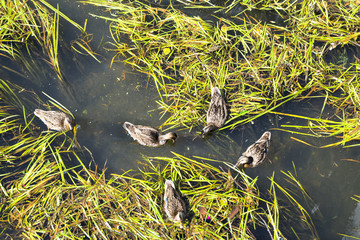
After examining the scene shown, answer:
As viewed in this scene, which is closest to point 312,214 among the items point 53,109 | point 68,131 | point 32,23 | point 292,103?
point 292,103

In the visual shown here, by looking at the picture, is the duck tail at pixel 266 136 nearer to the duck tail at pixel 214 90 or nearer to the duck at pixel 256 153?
the duck at pixel 256 153

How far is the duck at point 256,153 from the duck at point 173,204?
0.94 m

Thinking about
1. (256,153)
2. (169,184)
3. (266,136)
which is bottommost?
(169,184)

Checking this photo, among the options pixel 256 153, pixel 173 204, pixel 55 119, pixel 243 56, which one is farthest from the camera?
pixel 243 56

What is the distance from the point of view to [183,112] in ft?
15.0

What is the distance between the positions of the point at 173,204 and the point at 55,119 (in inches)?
79.2

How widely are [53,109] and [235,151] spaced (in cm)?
277

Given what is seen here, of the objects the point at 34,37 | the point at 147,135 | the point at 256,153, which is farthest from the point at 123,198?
the point at 34,37

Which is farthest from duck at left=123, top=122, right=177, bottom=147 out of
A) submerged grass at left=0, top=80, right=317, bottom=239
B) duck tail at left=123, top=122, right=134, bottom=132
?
submerged grass at left=0, top=80, right=317, bottom=239

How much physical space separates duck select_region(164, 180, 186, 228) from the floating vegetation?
932 millimetres

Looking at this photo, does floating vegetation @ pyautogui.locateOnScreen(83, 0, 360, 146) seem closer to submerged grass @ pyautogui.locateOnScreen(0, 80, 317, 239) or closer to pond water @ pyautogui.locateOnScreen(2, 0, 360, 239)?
pond water @ pyautogui.locateOnScreen(2, 0, 360, 239)

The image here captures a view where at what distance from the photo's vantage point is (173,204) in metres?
4.13

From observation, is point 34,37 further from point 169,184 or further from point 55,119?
point 169,184

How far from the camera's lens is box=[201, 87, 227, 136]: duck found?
4.38 meters
